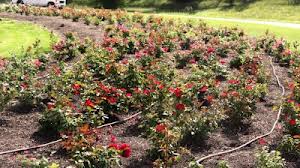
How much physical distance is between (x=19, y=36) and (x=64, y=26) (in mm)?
2564

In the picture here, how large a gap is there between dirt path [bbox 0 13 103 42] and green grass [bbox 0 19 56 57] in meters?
0.60

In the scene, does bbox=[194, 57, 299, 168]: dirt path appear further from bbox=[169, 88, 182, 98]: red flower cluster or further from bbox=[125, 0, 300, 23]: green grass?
bbox=[125, 0, 300, 23]: green grass

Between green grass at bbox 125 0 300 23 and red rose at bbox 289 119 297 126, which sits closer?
red rose at bbox 289 119 297 126

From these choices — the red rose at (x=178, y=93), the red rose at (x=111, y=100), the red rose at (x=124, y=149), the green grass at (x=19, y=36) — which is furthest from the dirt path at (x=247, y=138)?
the green grass at (x=19, y=36)

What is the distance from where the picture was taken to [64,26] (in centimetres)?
1966

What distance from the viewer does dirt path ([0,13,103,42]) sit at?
1758cm

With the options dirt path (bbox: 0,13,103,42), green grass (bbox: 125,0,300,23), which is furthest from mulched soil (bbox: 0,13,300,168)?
green grass (bbox: 125,0,300,23)

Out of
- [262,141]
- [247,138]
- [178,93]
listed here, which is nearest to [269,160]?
[262,141]

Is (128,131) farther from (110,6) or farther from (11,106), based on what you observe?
(110,6)

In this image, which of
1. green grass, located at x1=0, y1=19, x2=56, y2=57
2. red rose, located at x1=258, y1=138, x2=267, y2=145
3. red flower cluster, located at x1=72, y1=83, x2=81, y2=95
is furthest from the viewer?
green grass, located at x1=0, y1=19, x2=56, y2=57

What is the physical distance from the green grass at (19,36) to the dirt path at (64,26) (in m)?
0.60

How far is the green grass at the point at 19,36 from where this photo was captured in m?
15.2

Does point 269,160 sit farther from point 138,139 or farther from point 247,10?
point 247,10

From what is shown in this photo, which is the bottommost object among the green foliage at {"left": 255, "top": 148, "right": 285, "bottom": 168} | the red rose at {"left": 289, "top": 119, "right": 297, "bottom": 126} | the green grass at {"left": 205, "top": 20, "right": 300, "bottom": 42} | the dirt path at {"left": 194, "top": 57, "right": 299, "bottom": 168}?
the dirt path at {"left": 194, "top": 57, "right": 299, "bottom": 168}
